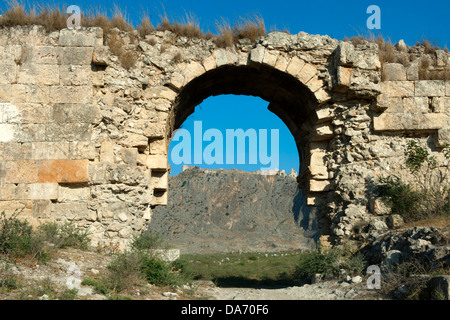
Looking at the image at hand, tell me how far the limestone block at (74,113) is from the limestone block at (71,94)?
0.26 feet

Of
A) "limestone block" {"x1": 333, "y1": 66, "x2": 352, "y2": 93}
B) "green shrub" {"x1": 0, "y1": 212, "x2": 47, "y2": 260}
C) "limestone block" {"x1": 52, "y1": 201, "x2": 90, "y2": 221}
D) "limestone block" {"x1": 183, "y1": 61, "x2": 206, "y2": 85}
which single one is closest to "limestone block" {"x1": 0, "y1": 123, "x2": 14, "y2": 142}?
"limestone block" {"x1": 52, "y1": 201, "x2": 90, "y2": 221}

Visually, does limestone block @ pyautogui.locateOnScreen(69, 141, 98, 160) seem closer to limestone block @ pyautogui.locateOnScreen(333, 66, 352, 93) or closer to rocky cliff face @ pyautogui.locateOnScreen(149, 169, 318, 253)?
limestone block @ pyautogui.locateOnScreen(333, 66, 352, 93)

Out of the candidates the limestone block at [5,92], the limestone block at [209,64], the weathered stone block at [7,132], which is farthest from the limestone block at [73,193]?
the limestone block at [209,64]

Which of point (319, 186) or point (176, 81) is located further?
point (319, 186)

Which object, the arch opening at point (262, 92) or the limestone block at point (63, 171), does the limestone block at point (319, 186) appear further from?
the limestone block at point (63, 171)

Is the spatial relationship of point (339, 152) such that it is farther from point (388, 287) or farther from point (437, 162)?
point (388, 287)

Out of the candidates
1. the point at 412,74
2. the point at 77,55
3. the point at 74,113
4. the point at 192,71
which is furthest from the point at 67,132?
the point at 412,74

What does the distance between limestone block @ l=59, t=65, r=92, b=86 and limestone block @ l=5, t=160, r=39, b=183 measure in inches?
61.9

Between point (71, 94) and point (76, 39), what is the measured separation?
1050 mm

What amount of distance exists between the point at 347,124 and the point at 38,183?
19.1ft

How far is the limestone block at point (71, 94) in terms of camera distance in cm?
796

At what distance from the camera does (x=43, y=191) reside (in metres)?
7.60

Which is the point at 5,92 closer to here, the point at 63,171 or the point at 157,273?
the point at 63,171

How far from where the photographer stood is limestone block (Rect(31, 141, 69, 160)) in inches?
305
